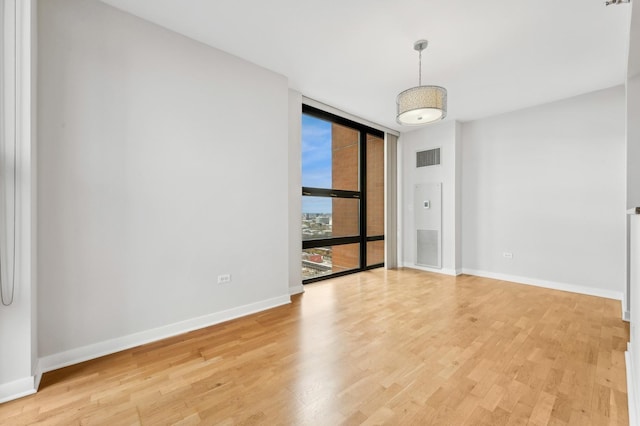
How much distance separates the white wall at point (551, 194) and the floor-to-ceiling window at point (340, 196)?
1812 millimetres

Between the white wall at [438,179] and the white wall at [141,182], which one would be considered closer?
the white wall at [141,182]

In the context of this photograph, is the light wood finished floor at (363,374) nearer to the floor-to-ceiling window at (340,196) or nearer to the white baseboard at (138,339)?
the white baseboard at (138,339)

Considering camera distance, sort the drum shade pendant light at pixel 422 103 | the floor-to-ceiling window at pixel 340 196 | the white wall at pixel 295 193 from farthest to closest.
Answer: the floor-to-ceiling window at pixel 340 196, the white wall at pixel 295 193, the drum shade pendant light at pixel 422 103

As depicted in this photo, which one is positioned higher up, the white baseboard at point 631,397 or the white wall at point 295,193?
the white wall at point 295,193

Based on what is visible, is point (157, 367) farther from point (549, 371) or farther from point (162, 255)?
point (549, 371)

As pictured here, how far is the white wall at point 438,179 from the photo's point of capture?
17.8ft

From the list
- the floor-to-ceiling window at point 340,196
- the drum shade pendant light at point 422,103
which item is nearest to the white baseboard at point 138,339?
the floor-to-ceiling window at point 340,196

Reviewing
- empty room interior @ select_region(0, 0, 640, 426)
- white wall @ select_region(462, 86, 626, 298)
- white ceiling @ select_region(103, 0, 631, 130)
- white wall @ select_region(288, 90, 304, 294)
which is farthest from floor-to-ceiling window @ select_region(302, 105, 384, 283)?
white wall @ select_region(462, 86, 626, 298)

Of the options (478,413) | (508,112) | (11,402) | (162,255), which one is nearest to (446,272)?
(508,112)

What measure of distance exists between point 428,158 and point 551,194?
219cm

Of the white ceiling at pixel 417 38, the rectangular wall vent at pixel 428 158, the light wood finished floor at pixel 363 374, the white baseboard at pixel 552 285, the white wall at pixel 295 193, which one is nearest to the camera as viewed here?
the light wood finished floor at pixel 363 374

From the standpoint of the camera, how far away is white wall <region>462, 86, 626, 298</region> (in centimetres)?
401

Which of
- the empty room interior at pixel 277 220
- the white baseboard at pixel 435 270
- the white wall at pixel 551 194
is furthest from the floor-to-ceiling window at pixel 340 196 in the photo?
the white wall at pixel 551 194

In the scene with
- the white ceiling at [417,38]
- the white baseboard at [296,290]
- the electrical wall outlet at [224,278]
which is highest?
the white ceiling at [417,38]
